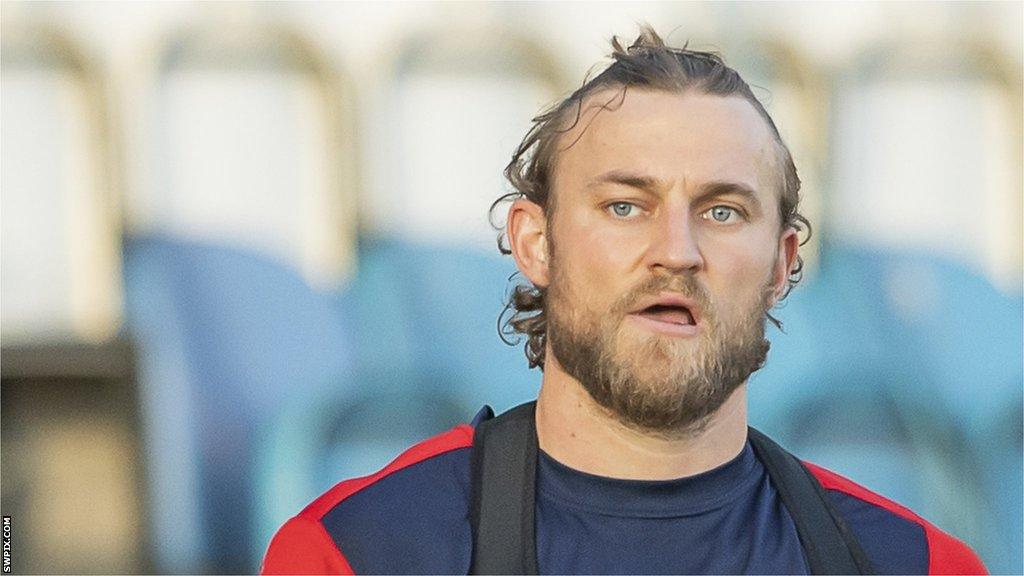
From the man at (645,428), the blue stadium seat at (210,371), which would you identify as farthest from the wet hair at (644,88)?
the blue stadium seat at (210,371)

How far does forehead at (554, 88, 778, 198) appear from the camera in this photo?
1.74 meters

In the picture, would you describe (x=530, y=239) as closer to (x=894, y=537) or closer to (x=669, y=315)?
(x=669, y=315)

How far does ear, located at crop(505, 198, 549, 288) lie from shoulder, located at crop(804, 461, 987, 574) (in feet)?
1.37

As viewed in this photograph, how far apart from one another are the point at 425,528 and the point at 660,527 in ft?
0.90

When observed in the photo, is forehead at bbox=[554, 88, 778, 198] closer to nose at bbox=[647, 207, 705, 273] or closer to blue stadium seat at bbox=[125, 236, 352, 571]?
nose at bbox=[647, 207, 705, 273]

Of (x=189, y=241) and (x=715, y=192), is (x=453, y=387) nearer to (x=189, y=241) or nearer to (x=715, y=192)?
(x=189, y=241)

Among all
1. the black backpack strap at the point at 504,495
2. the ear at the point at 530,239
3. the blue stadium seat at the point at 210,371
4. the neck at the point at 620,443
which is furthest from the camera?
the blue stadium seat at the point at 210,371

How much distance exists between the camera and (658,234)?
1.71 meters

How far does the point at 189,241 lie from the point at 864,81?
1.35 meters

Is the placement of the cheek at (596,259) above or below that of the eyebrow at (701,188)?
below

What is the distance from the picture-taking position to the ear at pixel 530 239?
1.89m

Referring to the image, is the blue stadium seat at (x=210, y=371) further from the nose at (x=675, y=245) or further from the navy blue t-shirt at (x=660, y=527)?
the nose at (x=675, y=245)

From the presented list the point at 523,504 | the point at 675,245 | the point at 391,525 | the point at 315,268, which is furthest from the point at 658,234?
the point at 315,268

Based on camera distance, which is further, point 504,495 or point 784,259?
point 784,259
